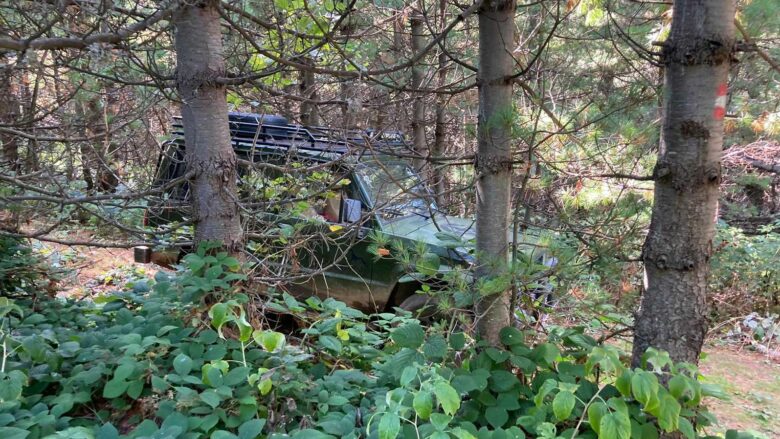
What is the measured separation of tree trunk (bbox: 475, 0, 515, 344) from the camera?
277cm

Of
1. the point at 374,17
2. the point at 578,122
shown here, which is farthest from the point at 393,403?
the point at 374,17

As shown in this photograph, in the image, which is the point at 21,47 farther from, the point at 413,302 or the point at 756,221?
→ the point at 756,221

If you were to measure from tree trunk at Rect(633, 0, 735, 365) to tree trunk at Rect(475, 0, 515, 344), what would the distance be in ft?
2.47

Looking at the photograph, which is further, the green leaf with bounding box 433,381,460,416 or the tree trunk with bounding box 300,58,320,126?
the tree trunk with bounding box 300,58,320,126

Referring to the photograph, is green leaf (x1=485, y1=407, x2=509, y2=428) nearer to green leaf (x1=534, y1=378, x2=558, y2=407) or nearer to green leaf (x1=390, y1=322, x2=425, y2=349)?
green leaf (x1=534, y1=378, x2=558, y2=407)

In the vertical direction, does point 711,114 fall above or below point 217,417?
above

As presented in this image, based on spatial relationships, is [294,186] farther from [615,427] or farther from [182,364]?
[615,427]

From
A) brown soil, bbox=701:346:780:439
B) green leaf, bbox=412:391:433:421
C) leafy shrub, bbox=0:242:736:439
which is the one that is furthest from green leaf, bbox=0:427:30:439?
brown soil, bbox=701:346:780:439

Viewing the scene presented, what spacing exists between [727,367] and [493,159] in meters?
4.79

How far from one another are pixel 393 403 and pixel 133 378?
4.00ft

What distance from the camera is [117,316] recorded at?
2785 millimetres

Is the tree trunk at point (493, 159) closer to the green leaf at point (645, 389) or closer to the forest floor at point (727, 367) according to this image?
the green leaf at point (645, 389)

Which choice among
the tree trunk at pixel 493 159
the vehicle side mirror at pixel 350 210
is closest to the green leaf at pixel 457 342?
the tree trunk at pixel 493 159

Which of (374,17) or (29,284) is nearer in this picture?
(29,284)
